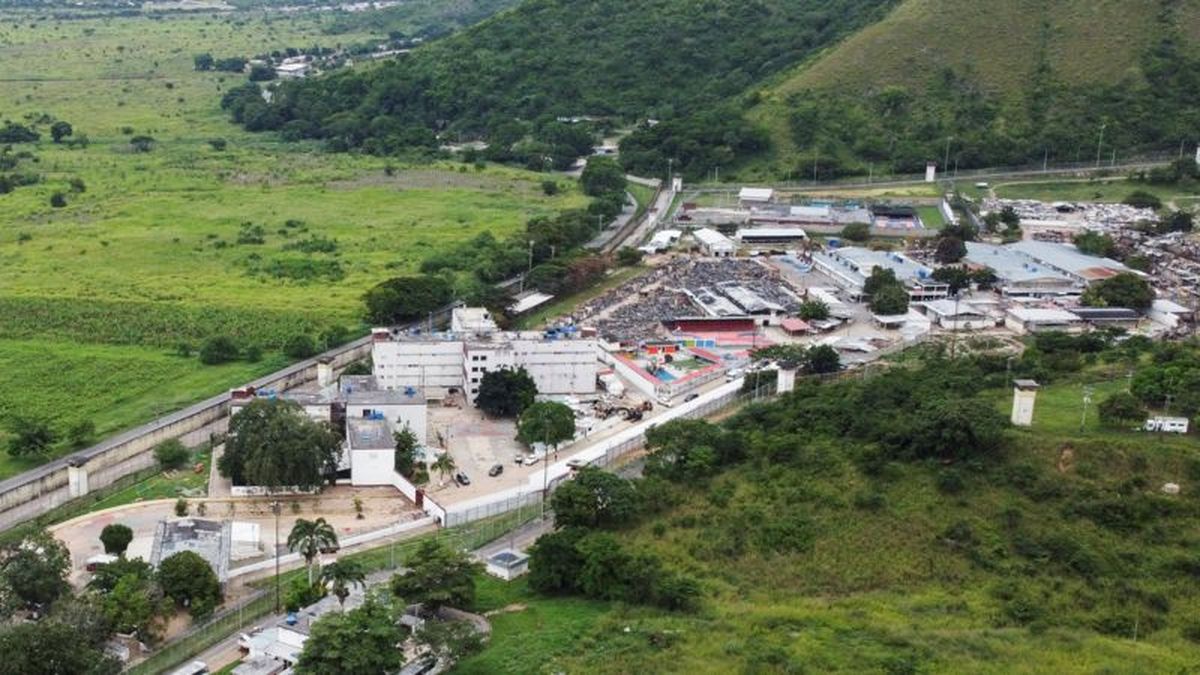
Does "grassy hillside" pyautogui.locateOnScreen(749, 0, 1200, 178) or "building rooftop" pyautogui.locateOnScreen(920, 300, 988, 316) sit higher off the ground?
"grassy hillside" pyautogui.locateOnScreen(749, 0, 1200, 178)

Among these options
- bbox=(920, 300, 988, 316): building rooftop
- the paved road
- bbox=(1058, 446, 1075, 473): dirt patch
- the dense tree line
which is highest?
the dense tree line

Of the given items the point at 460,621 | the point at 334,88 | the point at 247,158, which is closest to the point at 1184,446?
the point at 460,621

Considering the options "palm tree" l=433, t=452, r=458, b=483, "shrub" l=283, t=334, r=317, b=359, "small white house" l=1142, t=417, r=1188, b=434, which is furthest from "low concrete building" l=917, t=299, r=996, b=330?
"shrub" l=283, t=334, r=317, b=359

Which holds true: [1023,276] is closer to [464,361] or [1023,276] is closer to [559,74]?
[464,361]

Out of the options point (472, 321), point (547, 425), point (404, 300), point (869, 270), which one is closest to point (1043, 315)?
point (869, 270)

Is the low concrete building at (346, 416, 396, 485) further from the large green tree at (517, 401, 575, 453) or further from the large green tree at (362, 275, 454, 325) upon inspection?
the large green tree at (362, 275, 454, 325)

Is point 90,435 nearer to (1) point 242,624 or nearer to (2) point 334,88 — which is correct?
(1) point 242,624

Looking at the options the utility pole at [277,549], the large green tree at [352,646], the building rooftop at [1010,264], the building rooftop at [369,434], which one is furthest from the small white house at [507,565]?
the building rooftop at [1010,264]
